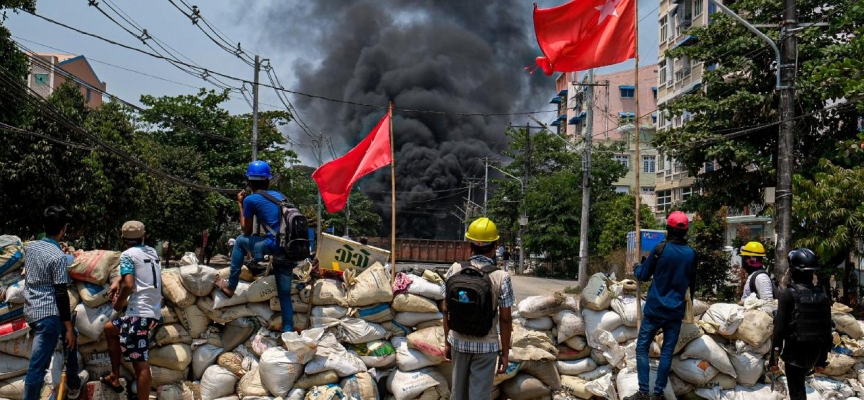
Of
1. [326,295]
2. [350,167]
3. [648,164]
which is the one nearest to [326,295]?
[326,295]

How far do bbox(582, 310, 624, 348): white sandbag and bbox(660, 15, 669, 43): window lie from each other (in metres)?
32.8

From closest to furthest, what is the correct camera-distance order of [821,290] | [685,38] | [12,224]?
[821,290] < [12,224] < [685,38]

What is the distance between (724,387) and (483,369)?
2773 mm

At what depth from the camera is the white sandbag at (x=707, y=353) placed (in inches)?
220

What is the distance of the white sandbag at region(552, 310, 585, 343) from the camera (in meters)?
5.91

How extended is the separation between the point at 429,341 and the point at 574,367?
1.40 m

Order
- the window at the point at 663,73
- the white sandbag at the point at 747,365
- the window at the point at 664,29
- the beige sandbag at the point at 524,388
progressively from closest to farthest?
the beige sandbag at the point at 524,388
the white sandbag at the point at 747,365
the window at the point at 663,73
the window at the point at 664,29

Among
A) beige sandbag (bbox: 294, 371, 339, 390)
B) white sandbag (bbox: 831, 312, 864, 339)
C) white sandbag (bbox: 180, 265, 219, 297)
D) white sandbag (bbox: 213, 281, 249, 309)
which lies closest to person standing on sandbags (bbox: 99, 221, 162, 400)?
white sandbag (bbox: 180, 265, 219, 297)

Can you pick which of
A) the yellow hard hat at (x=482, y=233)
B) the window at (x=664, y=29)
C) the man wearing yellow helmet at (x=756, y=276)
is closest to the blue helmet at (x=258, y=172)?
A: the yellow hard hat at (x=482, y=233)

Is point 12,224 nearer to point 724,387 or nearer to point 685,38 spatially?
point 724,387

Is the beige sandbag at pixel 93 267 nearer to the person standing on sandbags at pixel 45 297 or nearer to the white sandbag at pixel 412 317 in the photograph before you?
the person standing on sandbags at pixel 45 297

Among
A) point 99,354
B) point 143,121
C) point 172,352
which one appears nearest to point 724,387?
point 172,352

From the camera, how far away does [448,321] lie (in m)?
4.18

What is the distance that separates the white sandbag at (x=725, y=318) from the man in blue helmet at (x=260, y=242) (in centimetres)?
363
